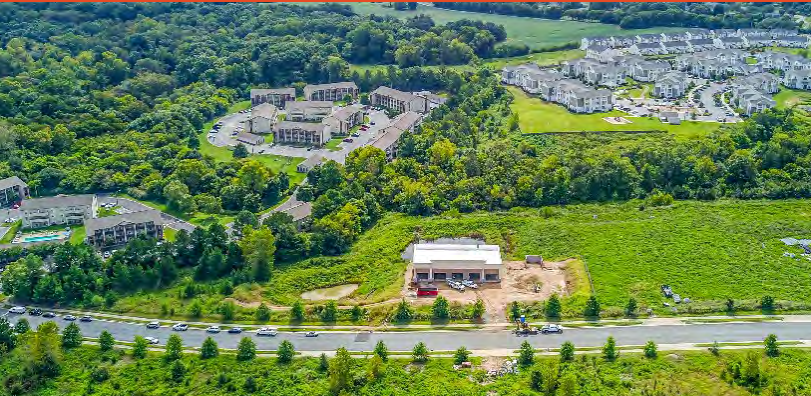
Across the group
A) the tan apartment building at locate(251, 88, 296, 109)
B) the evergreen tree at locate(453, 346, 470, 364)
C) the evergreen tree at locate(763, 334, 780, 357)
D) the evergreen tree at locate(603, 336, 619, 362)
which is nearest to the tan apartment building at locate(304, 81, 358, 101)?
the tan apartment building at locate(251, 88, 296, 109)

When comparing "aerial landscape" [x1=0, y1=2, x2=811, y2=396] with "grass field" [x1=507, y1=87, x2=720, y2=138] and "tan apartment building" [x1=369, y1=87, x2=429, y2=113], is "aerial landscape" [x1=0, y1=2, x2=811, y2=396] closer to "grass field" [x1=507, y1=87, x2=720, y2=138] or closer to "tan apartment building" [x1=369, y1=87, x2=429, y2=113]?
"tan apartment building" [x1=369, y1=87, x2=429, y2=113]

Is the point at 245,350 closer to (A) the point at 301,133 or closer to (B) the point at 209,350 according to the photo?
(B) the point at 209,350

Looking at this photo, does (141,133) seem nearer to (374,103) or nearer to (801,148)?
(374,103)

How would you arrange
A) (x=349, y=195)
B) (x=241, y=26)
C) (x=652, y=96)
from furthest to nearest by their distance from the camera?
1. (x=241, y=26)
2. (x=652, y=96)
3. (x=349, y=195)

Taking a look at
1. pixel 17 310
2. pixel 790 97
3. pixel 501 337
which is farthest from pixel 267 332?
pixel 790 97

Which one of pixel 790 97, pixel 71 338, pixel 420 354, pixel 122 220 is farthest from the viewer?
pixel 790 97

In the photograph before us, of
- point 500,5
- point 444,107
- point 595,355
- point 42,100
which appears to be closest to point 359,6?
point 500,5
